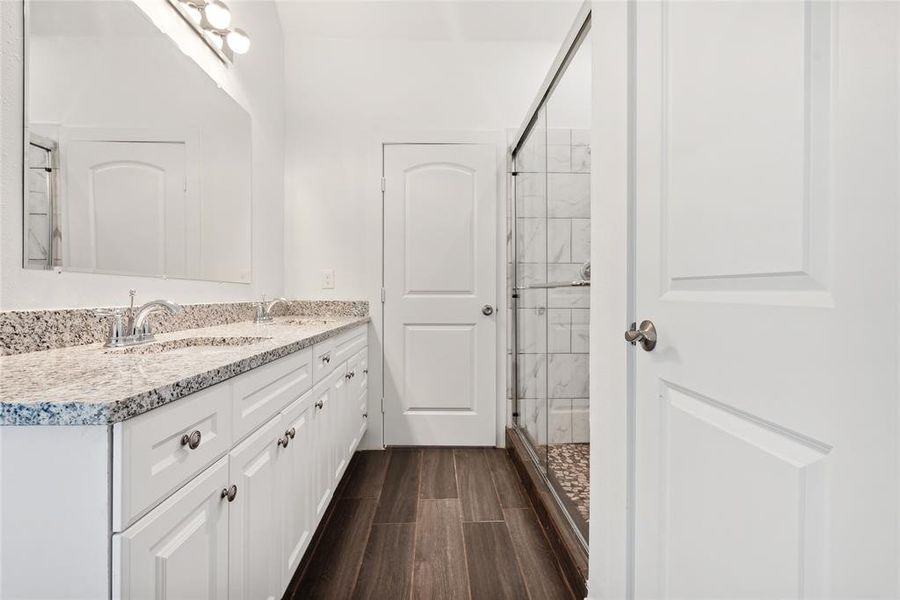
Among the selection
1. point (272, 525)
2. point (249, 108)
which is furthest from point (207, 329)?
point (249, 108)

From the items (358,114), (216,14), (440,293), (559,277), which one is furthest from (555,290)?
(216,14)

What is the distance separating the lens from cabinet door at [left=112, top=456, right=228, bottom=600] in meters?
0.58

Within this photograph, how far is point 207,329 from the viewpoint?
172cm

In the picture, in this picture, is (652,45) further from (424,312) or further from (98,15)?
(424,312)

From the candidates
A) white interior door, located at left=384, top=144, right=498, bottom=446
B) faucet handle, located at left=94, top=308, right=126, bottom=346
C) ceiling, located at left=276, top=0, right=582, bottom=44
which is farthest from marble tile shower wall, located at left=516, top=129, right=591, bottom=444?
faucet handle, located at left=94, top=308, right=126, bottom=346

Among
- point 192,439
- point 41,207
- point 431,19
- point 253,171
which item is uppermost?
point 431,19

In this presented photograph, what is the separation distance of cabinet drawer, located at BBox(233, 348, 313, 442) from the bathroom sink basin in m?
0.14

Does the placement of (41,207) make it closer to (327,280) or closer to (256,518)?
(256,518)

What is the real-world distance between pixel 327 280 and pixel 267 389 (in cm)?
165

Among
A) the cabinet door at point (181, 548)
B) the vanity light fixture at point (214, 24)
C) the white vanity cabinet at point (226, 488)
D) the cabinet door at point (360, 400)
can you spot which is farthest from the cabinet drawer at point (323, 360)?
the vanity light fixture at point (214, 24)

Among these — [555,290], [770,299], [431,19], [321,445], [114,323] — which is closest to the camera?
[770,299]

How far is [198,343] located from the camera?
1395 mm

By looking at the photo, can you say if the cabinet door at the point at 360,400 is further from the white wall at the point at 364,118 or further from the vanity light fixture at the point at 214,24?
the vanity light fixture at the point at 214,24

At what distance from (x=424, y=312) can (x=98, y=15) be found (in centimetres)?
188
